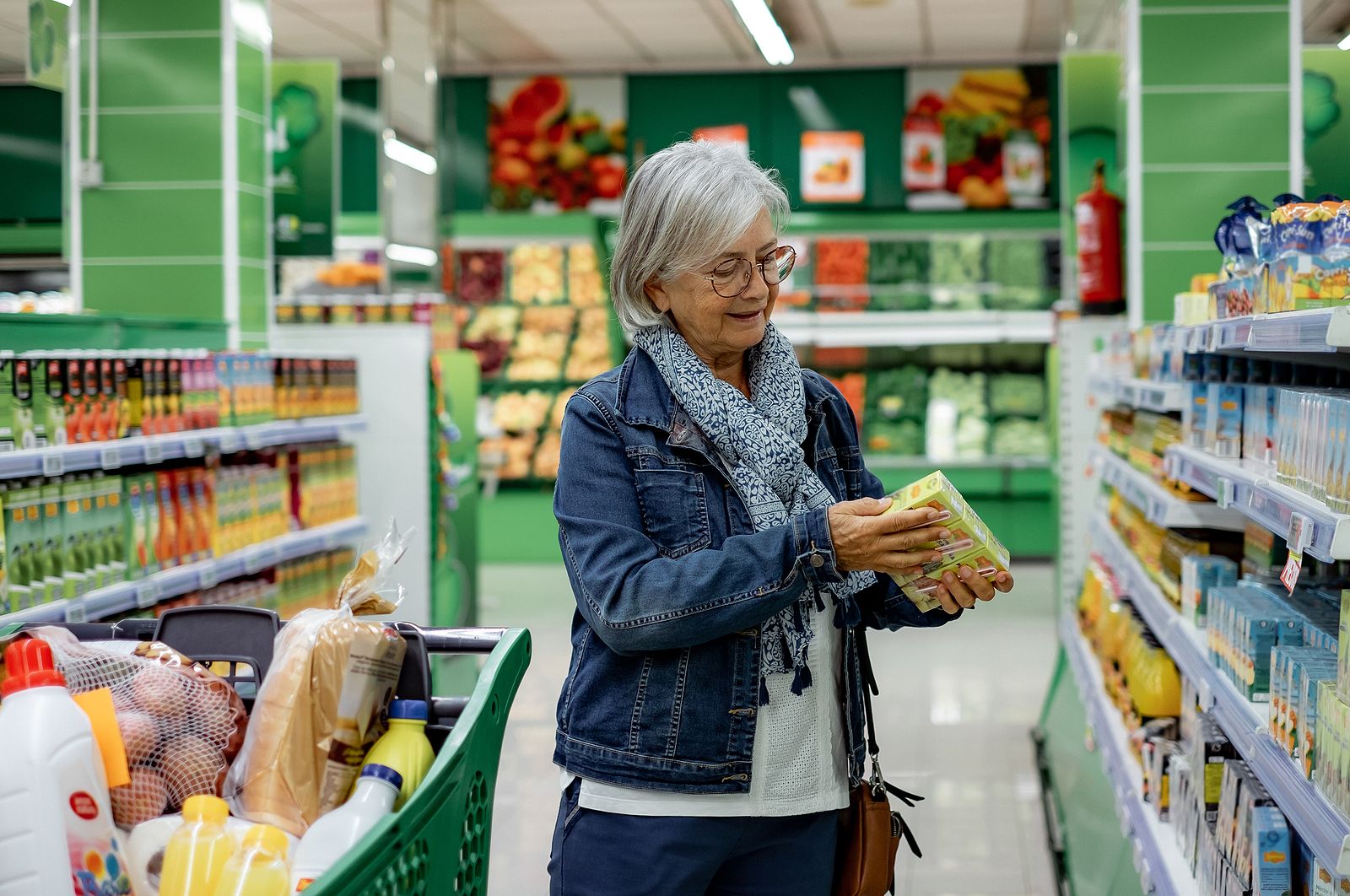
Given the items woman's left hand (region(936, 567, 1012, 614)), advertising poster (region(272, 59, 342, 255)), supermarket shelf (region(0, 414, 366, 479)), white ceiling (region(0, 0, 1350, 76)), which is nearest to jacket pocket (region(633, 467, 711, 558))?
woman's left hand (region(936, 567, 1012, 614))

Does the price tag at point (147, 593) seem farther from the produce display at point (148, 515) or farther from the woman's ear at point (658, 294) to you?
the woman's ear at point (658, 294)

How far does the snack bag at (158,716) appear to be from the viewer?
1565 mm

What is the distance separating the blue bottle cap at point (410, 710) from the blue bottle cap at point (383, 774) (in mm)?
111

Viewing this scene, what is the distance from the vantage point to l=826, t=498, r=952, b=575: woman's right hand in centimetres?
162

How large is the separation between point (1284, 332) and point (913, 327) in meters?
8.12

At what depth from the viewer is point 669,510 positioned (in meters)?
1.75

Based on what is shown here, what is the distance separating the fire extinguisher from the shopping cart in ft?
14.1

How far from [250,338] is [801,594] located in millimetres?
5065

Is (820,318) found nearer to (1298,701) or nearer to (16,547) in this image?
(16,547)

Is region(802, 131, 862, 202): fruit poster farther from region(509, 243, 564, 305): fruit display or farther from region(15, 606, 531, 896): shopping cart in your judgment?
region(15, 606, 531, 896): shopping cart

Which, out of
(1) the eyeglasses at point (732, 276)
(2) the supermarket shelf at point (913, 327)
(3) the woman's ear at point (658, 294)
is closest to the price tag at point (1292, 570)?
(1) the eyeglasses at point (732, 276)

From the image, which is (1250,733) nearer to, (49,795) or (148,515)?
(49,795)

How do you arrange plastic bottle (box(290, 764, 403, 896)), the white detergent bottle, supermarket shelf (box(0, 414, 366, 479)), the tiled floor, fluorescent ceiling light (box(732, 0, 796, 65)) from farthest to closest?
1. fluorescent ceiling light (box(732, 0, 796, 65))
2. the tiled floor
3. supermarket shelf (box(0, 414, 366, 479))
4. plastic bottle (box(290, 764, 403, 896))
5. the white detergent bottle

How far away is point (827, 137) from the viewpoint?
1093cm
